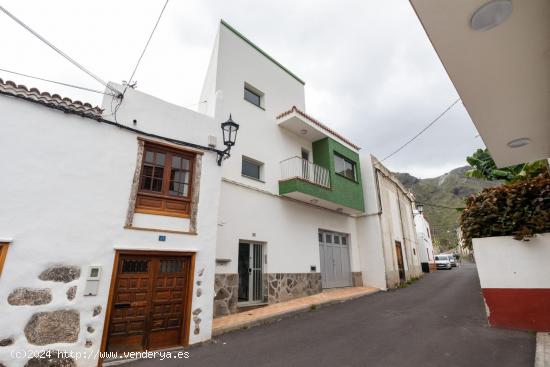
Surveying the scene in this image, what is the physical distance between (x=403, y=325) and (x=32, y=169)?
8849 millimetres

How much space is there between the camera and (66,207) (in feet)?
17.6

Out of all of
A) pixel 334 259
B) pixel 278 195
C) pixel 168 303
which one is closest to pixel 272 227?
pixel 278 195

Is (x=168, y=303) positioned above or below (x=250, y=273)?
below

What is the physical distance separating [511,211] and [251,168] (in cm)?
784

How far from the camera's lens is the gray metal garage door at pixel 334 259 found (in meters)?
12.6

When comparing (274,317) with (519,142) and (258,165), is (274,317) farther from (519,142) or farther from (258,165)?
(519,142)

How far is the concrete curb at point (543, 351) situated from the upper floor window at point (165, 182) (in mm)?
6953

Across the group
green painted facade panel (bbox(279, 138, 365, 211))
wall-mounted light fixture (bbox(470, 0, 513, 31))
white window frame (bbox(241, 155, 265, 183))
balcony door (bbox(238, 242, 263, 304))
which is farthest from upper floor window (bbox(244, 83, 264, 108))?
wall-mounted light fixture (bbox(470, 0, 513, 31))

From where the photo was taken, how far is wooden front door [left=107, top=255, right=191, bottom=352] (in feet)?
18.2

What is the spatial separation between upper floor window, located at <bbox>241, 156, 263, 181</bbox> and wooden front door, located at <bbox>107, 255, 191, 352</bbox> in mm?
4650

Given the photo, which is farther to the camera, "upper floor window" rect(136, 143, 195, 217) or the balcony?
the balcony

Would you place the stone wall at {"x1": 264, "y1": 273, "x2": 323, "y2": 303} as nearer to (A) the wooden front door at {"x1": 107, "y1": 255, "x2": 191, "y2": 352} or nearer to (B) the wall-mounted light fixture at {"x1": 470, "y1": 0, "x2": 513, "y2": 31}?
(A) the wooden front door at {"x1": 107, "y1": 255, "x2": 191, "y2": 352}

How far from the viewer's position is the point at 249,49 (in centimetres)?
1210

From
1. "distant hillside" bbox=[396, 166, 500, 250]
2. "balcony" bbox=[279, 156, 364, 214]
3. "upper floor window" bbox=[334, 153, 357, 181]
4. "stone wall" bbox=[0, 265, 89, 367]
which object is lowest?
"stone wall" bbox=[0, 265, 89, 367]
